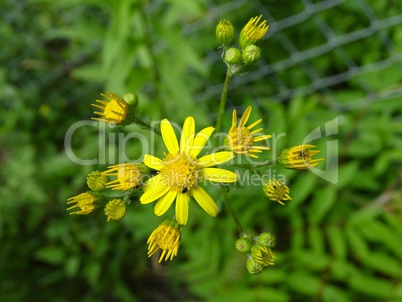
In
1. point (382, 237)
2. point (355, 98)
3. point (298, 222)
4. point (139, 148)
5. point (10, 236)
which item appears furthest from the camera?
point (10, 236)

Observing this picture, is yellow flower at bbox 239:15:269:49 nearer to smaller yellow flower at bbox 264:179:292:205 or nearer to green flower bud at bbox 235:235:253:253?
smaller yellow flower at bbox 264:179:292:205

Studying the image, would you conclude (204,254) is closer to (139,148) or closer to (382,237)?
(139,148)

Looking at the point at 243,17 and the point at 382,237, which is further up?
the point at 243,17

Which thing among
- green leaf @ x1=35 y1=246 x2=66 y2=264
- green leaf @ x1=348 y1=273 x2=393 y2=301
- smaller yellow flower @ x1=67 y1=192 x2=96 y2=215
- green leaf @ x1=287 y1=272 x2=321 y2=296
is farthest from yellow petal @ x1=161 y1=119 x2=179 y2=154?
green leaf @ x1=35 y1=246 x2=66 y2=264

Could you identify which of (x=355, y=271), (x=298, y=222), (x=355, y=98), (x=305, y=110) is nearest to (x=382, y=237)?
(x=355, y=271)

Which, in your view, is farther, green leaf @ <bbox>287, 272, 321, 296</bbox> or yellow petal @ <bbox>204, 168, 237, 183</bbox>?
green leaf @ <bbox>287, 272, 321, 296</bbox>

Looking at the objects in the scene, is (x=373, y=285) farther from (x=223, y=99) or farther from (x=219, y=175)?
(x=223, y=99)

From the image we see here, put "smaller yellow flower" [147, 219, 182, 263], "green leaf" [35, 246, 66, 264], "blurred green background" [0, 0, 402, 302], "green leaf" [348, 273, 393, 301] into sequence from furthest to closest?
1. "green leaf" [35, 246, 66, 264]
2. "blurred green background" [0, 0, 402, 302]
3. "green leaf" [348, 273, 393, 301]
4. "smaller yellow flower" [147, 219, 182, 263]

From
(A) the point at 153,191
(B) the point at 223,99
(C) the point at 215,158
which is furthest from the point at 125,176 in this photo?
(B) the point at 223,99
